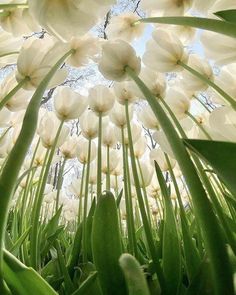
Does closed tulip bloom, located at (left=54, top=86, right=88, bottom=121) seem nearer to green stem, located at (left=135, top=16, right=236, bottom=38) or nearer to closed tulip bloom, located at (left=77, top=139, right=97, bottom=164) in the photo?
closed tulip bloom, located at (left=77, top=139, right=97, bottom=164)

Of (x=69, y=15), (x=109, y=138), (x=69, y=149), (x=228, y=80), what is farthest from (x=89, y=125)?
(x=69, y=15)

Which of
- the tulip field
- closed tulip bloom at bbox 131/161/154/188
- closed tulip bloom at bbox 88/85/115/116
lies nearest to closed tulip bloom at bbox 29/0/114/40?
the tulip field

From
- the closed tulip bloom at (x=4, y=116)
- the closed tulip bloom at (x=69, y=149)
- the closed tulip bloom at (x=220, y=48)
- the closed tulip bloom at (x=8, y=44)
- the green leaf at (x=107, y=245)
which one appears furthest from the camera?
the closed tulip bloom at (x=69, y=149)

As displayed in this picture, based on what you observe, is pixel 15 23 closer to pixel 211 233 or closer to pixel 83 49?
pixel 83 49

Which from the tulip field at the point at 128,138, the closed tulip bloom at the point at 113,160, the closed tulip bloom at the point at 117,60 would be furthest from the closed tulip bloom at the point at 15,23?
the closed tulip bloom at the point at 113,160

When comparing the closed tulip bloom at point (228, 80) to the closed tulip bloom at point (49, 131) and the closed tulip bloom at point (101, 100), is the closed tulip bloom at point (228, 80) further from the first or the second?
the closed tulip bloom at point (49, 131)

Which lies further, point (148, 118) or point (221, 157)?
point (148, 118)

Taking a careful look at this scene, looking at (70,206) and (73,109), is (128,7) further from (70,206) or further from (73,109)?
(73,109)
